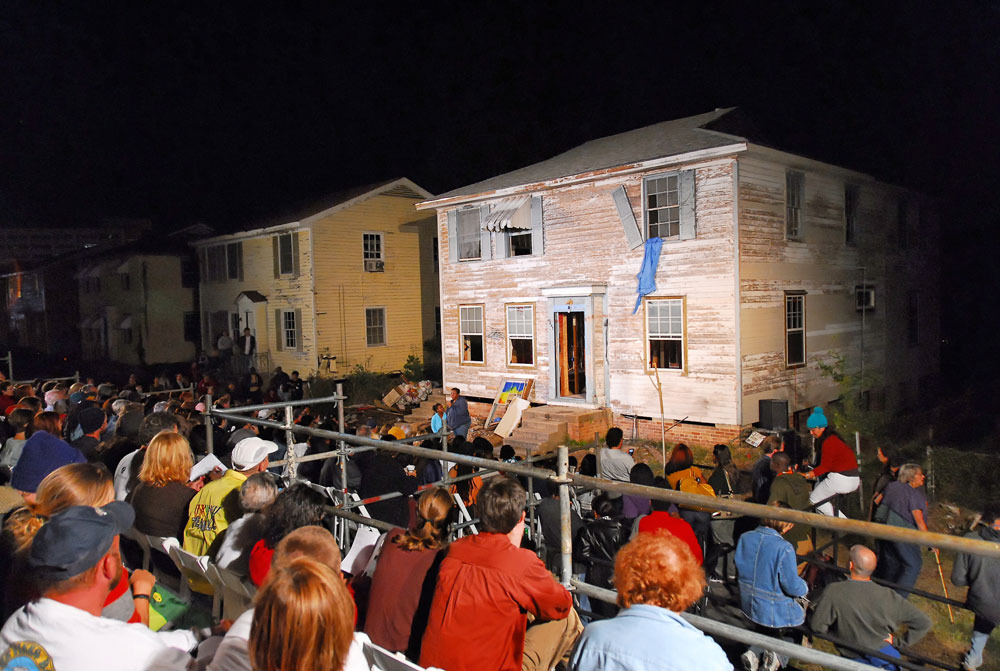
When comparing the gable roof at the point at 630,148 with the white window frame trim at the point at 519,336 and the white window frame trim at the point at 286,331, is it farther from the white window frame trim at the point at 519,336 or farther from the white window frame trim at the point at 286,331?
the white window frame trim at the point at 286,331

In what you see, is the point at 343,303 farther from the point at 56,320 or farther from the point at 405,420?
the point at 56,320

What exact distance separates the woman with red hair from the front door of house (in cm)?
1638

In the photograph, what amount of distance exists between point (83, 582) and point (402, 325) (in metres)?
28.4

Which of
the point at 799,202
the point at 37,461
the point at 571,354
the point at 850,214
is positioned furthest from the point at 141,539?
the point at 850,214

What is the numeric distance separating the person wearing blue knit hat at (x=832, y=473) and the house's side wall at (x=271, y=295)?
2195 cm

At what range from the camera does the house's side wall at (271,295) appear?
2819cm

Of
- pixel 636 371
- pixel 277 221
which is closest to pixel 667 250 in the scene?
pixel 636 371

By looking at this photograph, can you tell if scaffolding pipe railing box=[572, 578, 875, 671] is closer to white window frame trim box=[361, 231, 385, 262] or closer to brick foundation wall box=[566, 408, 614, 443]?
brick foundation wall box=[566, 408, 614, 443]

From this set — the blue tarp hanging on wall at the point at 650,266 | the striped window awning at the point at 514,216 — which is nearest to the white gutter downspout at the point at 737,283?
the blue tarp hanging on wall at the point at 650,266

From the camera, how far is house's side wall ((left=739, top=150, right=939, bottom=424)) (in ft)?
53.7

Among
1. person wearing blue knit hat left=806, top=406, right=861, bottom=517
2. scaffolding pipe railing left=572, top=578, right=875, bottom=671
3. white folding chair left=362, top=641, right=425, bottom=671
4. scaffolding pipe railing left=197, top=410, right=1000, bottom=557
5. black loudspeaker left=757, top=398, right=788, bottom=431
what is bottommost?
black loudspeaker left=757, top=398, right=788, bottom=431

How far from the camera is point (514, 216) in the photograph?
796 inches

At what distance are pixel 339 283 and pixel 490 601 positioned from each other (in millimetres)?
26469

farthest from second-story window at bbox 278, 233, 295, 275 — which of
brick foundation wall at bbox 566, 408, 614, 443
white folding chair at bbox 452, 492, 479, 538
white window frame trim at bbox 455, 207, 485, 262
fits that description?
white folding chair at bbox 452, 492, 479, 538
